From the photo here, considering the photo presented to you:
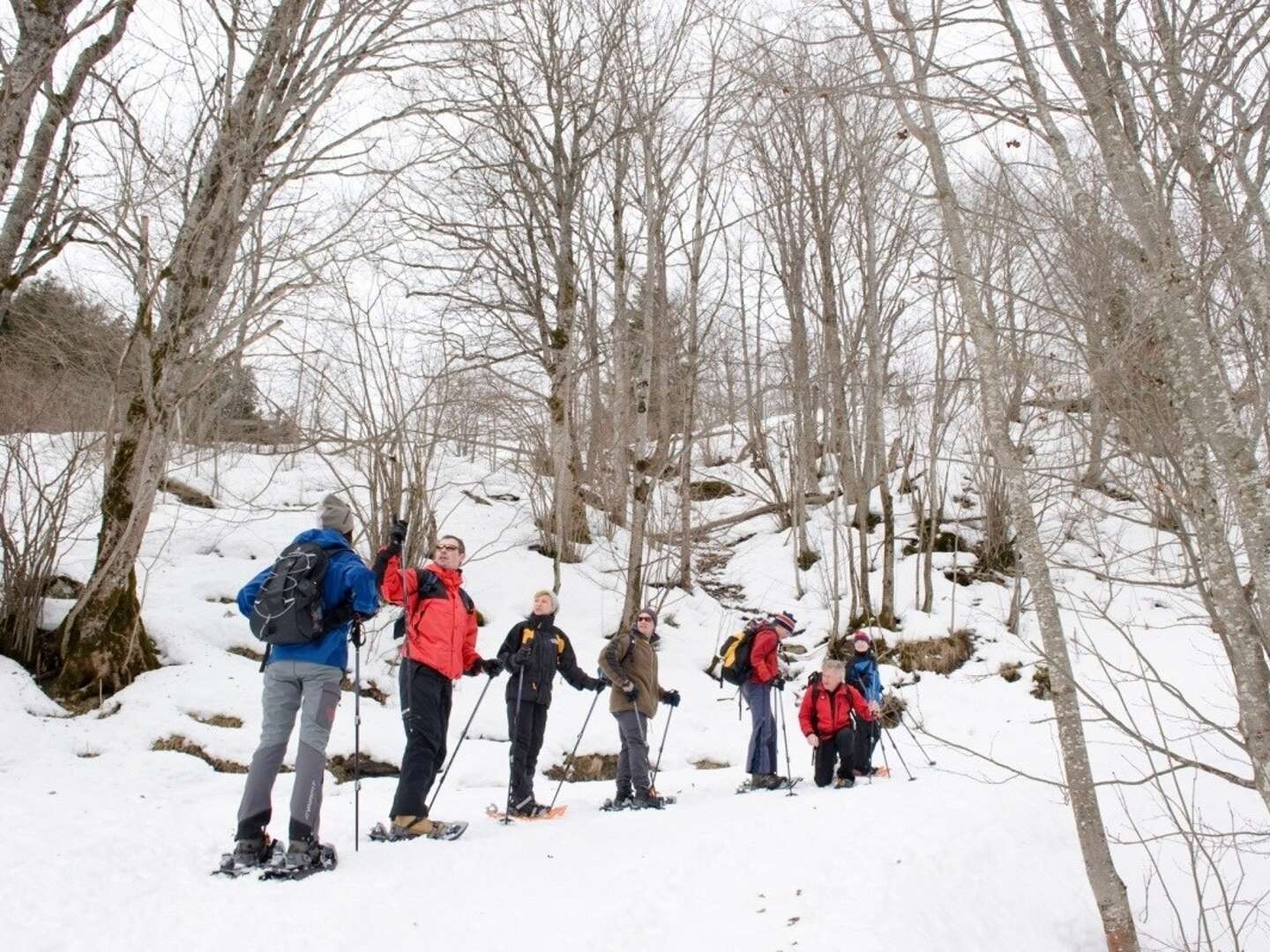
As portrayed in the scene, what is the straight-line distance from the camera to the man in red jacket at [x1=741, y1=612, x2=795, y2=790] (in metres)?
7.96

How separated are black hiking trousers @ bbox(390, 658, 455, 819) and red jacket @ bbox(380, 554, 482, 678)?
0.09 m

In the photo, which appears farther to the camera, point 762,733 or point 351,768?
point 762,733

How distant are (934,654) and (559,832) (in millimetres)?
8828

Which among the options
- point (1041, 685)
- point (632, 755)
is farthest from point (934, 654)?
point (632, 755)

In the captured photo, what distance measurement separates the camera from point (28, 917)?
3.50 m

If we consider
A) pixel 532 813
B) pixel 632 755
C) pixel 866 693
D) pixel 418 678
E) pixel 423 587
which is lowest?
pixel 532 813

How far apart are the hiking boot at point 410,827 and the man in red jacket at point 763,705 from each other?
375 centimetres

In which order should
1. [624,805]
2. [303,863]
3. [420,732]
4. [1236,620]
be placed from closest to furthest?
[1236,620], [303,863], [420,732], [624,805]

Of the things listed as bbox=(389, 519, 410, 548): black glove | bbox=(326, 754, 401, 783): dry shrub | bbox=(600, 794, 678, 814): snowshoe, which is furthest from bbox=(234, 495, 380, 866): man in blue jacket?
bbox=(326, 754, 401, 783): dry shrub

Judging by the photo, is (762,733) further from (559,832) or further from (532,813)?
(559,832)

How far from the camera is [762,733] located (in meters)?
8.01

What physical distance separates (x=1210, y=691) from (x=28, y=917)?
42.8 feet

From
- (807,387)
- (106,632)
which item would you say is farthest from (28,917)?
(807,387)

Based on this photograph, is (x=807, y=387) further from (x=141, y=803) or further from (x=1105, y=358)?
(x=141, y=803)
